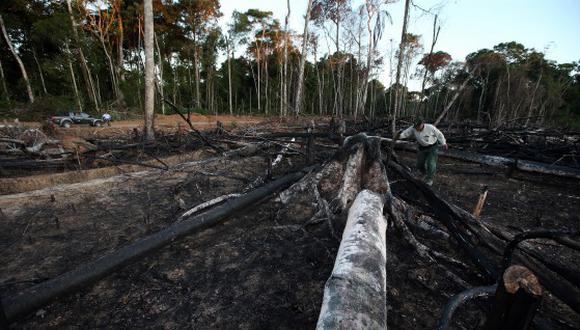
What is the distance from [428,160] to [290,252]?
4297 mm

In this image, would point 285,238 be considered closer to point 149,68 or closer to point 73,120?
point 149,68

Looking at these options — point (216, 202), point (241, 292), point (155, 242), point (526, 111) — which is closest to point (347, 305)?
point (241, 292)

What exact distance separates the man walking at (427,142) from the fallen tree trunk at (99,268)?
4141 millimetres

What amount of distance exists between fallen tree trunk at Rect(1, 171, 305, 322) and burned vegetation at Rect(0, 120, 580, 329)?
0.01 meters

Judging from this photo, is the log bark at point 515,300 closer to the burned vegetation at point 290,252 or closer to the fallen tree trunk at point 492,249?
the burned vegetation at point 290,252

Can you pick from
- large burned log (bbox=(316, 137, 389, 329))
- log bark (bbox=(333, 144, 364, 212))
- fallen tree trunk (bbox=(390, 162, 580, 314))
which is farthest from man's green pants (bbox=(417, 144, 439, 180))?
large burned log (bbox=(316, 137, 389, 329))

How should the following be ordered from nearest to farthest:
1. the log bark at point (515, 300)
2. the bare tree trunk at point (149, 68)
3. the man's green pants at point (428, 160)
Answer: the log bark at point (515, 300) < the man's green pants at point (428, 160) < the bare tree trunk at point (149, 68)

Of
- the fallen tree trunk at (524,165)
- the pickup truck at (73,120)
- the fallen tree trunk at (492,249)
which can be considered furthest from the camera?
the pickup truck at (73,120)

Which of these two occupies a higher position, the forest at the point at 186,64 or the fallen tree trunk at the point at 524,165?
the forest at the point at 186,64

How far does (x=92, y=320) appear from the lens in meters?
2.20

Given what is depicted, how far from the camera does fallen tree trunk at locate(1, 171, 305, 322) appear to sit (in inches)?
77.0

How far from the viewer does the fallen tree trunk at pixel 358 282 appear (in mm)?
1603

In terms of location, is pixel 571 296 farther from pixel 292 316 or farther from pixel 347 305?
pixel 292 316

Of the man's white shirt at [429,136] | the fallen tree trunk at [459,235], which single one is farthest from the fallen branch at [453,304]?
the man's white shirt at [429,136]
